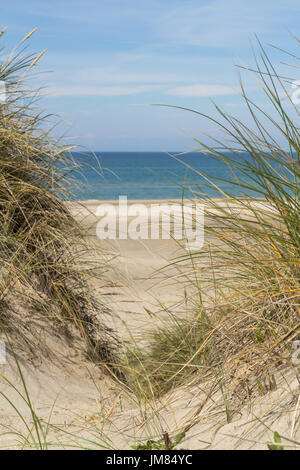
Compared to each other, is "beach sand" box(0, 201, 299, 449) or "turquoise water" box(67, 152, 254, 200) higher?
"turquoise water" box(67, 152, 254, 200)

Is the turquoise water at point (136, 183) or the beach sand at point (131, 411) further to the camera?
the turquoise water at point (136, 183)

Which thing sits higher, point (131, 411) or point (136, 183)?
point (136, 183)

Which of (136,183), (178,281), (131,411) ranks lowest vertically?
(131,411)

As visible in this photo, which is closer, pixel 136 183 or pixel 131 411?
pixel 131 411

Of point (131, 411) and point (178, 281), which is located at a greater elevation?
point (178, 281)

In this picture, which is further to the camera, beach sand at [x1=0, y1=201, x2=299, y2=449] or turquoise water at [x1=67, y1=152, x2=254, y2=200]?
turquoise water at [x1=67, y1=152, x2=254, y2=200]

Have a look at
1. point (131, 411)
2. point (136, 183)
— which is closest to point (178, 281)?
point (131, 411)

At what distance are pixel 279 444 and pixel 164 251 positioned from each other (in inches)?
244

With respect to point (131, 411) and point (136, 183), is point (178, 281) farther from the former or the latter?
point (136, 183)

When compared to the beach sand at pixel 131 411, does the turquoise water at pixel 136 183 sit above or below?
above

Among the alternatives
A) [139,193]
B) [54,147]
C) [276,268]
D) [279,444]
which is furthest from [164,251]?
[139,193]
